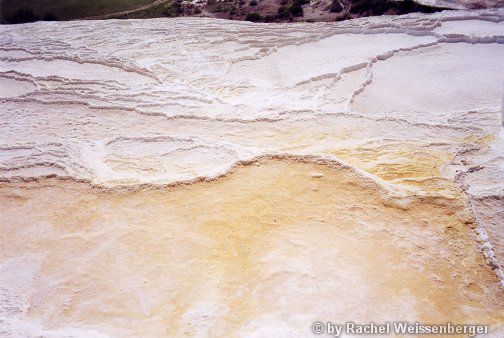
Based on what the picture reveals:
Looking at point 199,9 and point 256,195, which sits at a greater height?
point 199,9

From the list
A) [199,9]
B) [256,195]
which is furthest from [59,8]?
[256,195]

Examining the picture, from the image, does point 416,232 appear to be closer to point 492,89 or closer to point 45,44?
point 492,89

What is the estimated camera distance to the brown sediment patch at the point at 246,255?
3.20m

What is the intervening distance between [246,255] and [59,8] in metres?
22.5

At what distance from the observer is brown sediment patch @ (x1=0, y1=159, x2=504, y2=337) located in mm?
3195

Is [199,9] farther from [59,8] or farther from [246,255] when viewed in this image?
[246,255]

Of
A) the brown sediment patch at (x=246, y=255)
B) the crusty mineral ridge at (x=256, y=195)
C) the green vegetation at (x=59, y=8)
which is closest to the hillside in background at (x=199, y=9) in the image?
the green vegetation at (x=59, y=8)

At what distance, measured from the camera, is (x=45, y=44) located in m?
10.1

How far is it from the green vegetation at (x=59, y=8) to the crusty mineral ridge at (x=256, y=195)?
14.2 m

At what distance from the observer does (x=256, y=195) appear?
4418mm

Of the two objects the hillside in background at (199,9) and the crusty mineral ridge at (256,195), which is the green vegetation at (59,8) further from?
the crusty mineral ridge at (256,195)

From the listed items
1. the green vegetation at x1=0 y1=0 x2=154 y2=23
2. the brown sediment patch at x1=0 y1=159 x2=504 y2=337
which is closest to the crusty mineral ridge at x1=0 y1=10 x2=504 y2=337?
the brown sediment patch at x1=0 y1=159 x2=504 y2=337

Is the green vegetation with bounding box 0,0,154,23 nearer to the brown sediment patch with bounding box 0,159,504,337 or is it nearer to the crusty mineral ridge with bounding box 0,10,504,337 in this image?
the crusty mineral ridge with bounding box 0,10,504,337

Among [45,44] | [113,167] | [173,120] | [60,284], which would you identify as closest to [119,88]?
[173,120]
